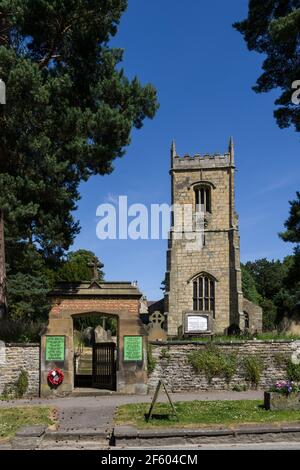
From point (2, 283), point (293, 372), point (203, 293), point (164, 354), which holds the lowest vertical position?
point (293, 372)

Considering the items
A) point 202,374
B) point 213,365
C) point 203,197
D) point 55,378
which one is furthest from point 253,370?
point 203,197

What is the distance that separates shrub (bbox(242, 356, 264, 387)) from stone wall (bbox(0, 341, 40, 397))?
6560 mm

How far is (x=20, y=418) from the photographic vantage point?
1204 centimetres

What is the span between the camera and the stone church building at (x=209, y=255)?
129 feet

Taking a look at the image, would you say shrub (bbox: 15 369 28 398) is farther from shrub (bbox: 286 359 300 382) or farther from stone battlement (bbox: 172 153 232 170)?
stone battlement (bbox: 172 153 232 170)

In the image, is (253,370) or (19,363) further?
(253,370)

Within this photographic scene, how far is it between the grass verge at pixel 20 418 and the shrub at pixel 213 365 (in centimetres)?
541

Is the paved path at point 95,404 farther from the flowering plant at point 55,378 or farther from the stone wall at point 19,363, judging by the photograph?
the stone wall at point 19,363

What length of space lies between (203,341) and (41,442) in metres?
8.59

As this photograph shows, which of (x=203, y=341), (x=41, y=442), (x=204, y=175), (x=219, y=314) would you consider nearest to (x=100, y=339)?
(x=219, y=314)

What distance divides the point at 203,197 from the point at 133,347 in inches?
1047

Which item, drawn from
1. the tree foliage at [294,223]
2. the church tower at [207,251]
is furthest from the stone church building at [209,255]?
the tree foliage at [294,223]

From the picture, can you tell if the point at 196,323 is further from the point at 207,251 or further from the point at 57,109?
the point at 207,251

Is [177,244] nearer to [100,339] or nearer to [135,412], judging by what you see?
[100,339]
